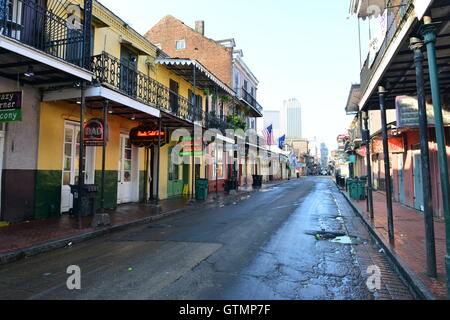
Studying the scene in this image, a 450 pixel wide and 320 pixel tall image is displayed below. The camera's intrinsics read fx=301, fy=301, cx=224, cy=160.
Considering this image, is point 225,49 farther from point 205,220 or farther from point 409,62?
point 409,62

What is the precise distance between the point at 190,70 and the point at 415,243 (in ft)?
44.0

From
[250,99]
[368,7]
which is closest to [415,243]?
[368,7]

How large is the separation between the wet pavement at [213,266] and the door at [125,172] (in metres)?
5.20

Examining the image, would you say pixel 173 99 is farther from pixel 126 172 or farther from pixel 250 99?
pixel 250 99

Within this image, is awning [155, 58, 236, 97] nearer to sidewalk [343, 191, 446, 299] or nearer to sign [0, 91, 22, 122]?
sign [0, 91, 22, 122]

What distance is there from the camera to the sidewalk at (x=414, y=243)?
417cm

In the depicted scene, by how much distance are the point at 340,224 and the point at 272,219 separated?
214cm

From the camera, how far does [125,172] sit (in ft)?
45.2

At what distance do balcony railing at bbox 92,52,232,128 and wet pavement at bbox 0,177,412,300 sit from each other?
16.7ft

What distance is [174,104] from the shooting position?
16531 millimetres

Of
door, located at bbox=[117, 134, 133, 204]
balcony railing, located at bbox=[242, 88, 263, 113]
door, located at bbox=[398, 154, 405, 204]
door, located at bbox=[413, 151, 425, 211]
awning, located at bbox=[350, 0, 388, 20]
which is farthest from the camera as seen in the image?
balcony railing, located at bbox=[242, 88, 263, 113]

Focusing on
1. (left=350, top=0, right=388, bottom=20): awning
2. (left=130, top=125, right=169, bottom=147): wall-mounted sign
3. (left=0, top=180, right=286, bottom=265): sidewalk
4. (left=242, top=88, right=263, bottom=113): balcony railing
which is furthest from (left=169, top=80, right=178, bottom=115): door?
(left=242, top=88, right=263, bottom=113): balcony railing

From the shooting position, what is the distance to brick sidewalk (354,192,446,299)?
4.19m

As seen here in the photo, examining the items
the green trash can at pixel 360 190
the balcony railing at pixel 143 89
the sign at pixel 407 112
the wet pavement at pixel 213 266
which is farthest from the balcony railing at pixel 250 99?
the sign at pixel 407 112
